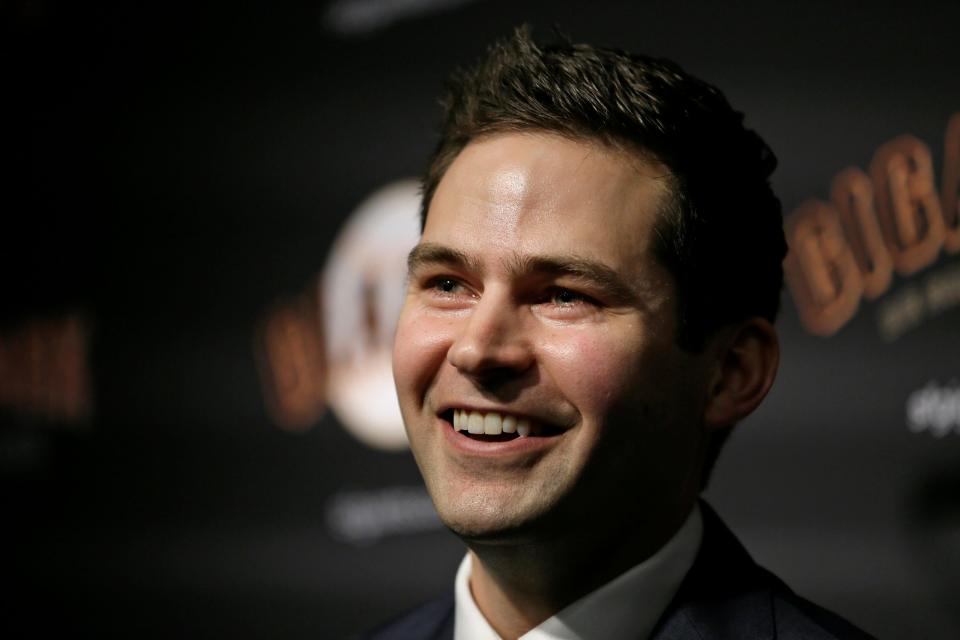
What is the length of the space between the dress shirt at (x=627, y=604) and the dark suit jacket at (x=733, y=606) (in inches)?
0.5

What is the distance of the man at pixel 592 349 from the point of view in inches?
45.2

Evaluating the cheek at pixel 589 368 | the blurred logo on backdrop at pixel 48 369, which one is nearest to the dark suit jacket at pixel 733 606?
the cheek at pixel 589 368

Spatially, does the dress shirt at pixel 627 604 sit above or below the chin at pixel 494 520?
below

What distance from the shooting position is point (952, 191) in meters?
1.75

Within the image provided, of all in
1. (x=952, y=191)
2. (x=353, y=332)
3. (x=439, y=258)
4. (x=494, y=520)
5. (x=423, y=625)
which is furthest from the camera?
(x=353, y=332)

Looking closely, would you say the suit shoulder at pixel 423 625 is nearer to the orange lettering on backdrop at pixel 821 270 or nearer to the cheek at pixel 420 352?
the cheek at pixel 420 352

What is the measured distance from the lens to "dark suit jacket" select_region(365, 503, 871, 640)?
1186 millimetres

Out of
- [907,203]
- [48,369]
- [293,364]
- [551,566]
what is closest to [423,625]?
[551,566]

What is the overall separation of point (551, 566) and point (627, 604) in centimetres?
10

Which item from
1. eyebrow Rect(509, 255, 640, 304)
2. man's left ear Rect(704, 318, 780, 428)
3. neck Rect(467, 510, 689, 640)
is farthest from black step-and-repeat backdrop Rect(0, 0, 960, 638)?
eyebrow Rect(509, 255, 640, 304)

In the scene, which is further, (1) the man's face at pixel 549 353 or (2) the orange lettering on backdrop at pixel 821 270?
(2) the orange lettering on backdrop at pixel 821 270

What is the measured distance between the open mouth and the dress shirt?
184 mm

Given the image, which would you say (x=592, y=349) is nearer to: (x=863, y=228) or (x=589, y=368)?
(x=589, y=368)

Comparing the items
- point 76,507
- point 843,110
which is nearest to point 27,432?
point 76,507
